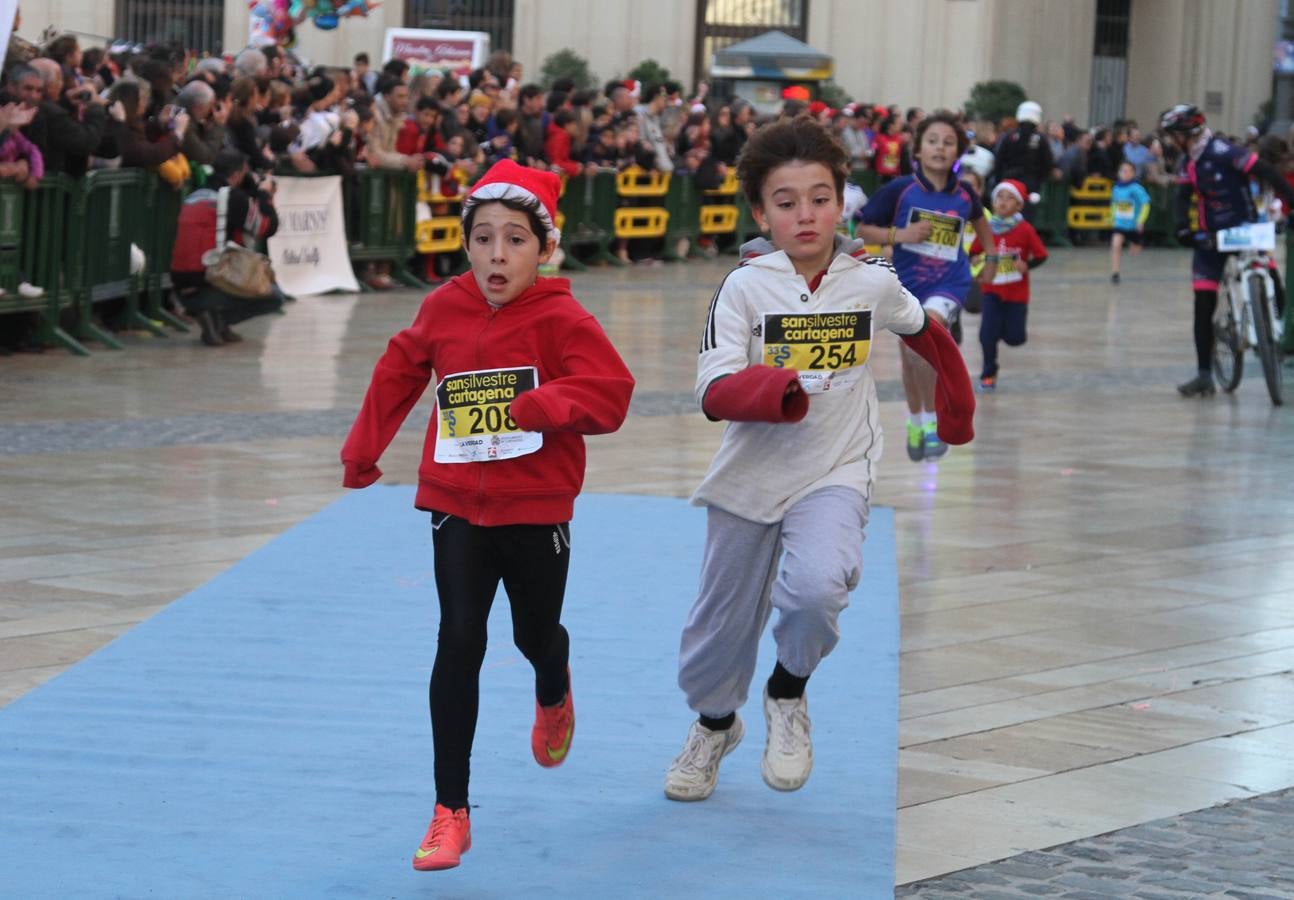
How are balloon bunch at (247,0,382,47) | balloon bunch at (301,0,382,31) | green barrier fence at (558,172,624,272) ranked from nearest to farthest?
1. green barrier fence at (558,172,624,272)
2. balloon bunch at (247,0,382,47)
3. balloon bunch at (301,0,382,31)

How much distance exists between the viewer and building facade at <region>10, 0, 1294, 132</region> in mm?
47969

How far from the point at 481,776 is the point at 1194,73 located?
51.4 m

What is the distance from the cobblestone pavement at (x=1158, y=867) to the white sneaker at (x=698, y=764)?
2.46ft

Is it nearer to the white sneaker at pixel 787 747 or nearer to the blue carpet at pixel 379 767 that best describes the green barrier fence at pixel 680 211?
the blue carpet at pixel 379 767

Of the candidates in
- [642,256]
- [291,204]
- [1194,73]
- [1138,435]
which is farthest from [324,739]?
[1194,73]

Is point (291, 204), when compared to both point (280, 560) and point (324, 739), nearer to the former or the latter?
point (280, 560)

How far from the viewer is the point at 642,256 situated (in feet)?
87.1

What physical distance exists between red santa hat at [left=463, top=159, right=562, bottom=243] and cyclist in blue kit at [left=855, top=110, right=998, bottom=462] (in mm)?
5965

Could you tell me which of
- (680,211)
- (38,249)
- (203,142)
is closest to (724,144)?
(680,211)

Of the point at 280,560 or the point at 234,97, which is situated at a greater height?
the point at 234,97

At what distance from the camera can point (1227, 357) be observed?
1538 centimetres

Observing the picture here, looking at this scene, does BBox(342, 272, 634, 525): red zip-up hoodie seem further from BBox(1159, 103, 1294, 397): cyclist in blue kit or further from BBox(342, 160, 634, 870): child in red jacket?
BBox(1159, 103, 1294, 397): cyclist in blue kit

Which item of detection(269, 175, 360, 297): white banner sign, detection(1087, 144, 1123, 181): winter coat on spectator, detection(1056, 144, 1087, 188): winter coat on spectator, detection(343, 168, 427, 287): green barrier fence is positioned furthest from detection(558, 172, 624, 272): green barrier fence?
detection(1087, 144, 1123, 181): winter coat on spectator

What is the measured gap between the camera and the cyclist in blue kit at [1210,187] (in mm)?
14211
